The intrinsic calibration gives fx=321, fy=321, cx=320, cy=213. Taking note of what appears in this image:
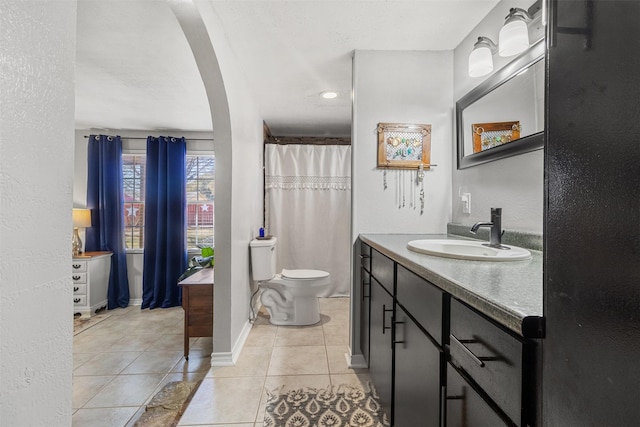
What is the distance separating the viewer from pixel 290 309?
3.04 m

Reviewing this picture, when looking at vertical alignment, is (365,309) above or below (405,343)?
below

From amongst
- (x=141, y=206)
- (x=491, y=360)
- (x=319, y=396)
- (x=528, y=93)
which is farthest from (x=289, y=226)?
(x=491, y=360)

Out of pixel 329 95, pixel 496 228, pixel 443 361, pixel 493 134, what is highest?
pixel 329 95

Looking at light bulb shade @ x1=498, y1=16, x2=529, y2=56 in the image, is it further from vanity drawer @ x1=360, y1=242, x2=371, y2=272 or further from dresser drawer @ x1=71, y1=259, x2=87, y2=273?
dresser drawer @ x1=71, y1=259, x2=87, y2=273

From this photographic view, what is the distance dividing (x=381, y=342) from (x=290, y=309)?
1573mm

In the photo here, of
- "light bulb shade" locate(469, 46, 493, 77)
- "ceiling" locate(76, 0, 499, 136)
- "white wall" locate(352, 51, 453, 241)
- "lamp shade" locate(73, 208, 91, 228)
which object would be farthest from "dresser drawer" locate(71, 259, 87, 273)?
"light bulb shade" locate(469, 46, 493, 77)

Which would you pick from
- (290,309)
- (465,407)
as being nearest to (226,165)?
(290,309)

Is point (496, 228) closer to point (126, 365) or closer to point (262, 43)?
point (262, 43)

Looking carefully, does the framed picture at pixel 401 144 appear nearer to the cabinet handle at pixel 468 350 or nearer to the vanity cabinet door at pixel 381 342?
the vanity cabinet door at pixel 381 342

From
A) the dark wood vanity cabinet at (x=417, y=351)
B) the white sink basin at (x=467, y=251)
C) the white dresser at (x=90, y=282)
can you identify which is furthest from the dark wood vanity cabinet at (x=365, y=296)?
the white dresser at (x=90, y=282)

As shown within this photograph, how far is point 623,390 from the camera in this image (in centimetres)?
36

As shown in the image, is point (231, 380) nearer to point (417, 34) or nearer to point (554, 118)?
point (554, 118)

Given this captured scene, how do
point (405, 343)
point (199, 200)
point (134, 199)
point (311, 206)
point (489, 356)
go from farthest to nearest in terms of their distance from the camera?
point (199, 200), point (134, 199), point (311, 206), point (405, 343), point (489, 356)

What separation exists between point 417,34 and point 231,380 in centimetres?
246
